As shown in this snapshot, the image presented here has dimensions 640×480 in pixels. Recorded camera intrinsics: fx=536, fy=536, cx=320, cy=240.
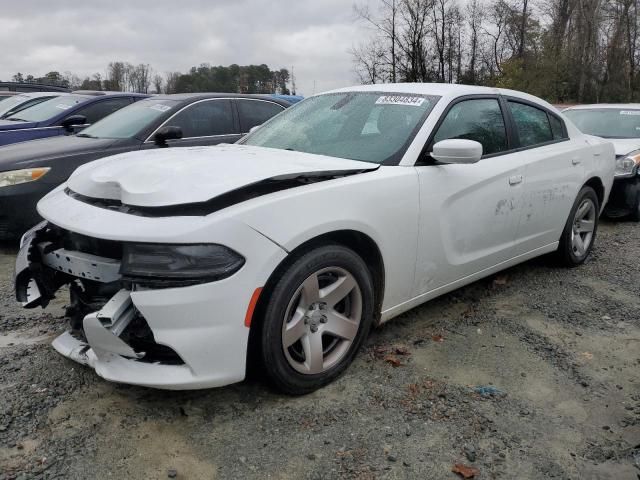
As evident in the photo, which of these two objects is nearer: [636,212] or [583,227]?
[583,227]

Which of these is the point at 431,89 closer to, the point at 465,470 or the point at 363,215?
the point at 363,215

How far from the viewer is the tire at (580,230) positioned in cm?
453

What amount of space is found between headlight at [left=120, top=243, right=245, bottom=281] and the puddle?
139cm

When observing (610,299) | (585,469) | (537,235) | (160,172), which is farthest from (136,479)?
(610,299)

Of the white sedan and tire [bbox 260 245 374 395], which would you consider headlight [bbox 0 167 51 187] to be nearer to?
the white sedan

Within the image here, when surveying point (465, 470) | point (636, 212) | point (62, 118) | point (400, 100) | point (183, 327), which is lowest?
point (465, 470)

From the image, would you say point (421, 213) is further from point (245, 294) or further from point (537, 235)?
point (537, 235)

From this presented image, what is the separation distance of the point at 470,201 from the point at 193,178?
175 cm

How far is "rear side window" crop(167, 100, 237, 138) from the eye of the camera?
5872 millimetres

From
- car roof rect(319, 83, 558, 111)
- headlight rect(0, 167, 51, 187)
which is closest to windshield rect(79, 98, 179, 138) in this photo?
headlight rect(0, 167, 51, 187)

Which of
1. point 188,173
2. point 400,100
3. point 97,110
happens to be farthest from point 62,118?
point 188,173

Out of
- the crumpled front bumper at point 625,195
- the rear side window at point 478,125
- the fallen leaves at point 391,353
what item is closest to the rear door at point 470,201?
the rear side window at point 478,125

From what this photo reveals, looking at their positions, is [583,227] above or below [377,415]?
above

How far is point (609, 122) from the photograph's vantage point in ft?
25.6
